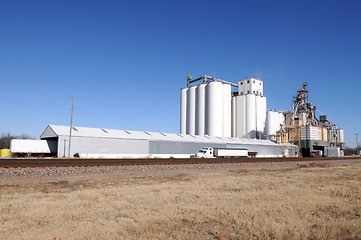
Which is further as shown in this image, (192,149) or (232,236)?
(192,149)

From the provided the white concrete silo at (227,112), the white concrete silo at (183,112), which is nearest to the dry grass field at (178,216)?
the white concrete silo at (227,112)

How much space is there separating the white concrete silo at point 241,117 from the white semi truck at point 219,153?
26766mm

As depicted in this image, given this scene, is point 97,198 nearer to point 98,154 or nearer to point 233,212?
point 233,212

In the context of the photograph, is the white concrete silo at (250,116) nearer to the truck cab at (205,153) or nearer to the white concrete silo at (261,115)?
the white concrete silo at (261,115)

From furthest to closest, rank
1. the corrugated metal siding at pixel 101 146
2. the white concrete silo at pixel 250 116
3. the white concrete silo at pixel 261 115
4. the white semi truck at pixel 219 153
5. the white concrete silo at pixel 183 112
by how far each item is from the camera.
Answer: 1. the white concrete silo at pixel 183 112
2. the white concrete silo at pixel 261 115
3. the white concrete silo at pixel 250 116
4. the white semi truck at pixel 219 153
5. the corrugated metal siding at pixel 101 146

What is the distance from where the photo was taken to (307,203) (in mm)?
8273

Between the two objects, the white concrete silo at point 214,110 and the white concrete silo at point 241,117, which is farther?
the white concrete silo at point 241,117

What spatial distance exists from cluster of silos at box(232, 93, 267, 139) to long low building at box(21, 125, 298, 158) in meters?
24.6

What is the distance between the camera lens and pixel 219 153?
5753cm

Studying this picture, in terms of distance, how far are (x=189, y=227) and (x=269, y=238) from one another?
1668 millimetres

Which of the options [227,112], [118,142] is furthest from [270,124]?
[118,142]

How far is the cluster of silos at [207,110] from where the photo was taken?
3314 inches

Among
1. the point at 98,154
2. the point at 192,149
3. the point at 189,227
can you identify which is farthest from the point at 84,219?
the point at 192,149

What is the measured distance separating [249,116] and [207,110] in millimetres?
14716
